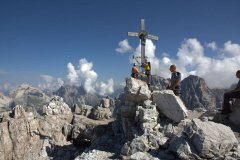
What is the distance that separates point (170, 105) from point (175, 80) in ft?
10.3

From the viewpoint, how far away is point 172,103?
25938 mm

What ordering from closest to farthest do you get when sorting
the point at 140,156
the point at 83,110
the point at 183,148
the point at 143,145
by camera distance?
1. the point at 183,148
2. the point at 140,156
3. the point at 143,145
4. the point at 83,110

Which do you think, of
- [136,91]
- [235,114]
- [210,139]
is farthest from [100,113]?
[210,139]

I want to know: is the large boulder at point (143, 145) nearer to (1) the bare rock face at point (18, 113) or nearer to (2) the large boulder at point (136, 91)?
(2) the large boulder at point (136, 91)

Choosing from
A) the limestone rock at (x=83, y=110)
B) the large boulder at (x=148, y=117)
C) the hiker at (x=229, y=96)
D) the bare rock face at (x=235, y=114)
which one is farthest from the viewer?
the limestone rock at (x=83, y=110)

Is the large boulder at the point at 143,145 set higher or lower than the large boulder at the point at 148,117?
lower

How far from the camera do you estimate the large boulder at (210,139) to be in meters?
18.3

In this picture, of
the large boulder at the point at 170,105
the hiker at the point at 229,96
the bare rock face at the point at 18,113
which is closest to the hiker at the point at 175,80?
the large boulder at the point at 170,105

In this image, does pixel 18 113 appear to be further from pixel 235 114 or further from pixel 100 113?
pixel 235 114

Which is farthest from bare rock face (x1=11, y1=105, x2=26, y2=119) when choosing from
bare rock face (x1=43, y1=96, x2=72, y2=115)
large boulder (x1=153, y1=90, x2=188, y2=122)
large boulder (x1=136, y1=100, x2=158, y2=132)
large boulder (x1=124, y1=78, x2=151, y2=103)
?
large boulder (x1=153, y1=90, x2=188, y2=122)

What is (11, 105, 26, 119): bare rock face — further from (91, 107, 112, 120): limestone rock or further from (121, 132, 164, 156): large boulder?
(121, 132, 164, 156): large boulder

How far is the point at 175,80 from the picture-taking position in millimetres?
28281

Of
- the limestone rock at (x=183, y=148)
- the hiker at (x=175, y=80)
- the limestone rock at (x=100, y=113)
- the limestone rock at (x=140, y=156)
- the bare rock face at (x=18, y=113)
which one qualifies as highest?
the hiker at (x=175, y=80)

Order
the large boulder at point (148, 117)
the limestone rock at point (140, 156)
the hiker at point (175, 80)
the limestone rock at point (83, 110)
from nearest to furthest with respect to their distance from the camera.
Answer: the limestone rock at point (140, 156), the large boulder at point (148, 117), the hiker at point (175, 80), the limestone rock at point (83, 110)
